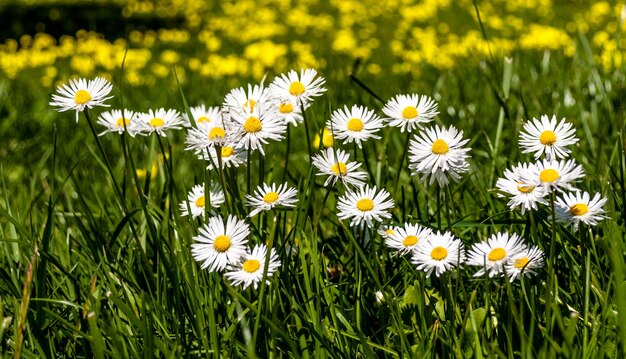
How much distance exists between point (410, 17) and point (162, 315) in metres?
9.33

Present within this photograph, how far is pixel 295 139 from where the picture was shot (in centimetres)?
411

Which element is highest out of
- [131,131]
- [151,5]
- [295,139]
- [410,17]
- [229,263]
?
[151,5]

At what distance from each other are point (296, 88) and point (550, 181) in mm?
607

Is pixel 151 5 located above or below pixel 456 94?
above

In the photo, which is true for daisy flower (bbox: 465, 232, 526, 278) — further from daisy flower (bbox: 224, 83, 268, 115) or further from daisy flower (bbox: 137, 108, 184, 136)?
daisy flower (bbox: 137, 108, 184, 136)

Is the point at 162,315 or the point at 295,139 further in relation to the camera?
the point at 295,139

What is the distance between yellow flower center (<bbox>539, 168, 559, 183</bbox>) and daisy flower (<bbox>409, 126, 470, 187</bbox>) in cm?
16

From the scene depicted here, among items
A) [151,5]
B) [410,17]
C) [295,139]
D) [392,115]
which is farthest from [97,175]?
[151,5]

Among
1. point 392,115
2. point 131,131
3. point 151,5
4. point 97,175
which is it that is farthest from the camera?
point 151,5

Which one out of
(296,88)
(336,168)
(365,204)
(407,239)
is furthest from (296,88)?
(407,239)

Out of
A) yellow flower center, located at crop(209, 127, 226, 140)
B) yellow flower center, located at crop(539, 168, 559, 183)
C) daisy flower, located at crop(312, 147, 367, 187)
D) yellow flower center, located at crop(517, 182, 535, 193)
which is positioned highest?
yellow flower center, located at crop(209, 127, 226, 140)

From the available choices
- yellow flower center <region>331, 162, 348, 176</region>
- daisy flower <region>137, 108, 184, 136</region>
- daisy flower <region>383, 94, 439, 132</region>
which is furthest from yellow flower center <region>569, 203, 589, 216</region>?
daisy flower <region>137, 108, 184, 136</region>

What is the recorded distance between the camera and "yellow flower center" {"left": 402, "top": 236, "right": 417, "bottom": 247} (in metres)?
1.46

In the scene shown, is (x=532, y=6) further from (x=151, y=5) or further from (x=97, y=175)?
(x=97, y=175)
